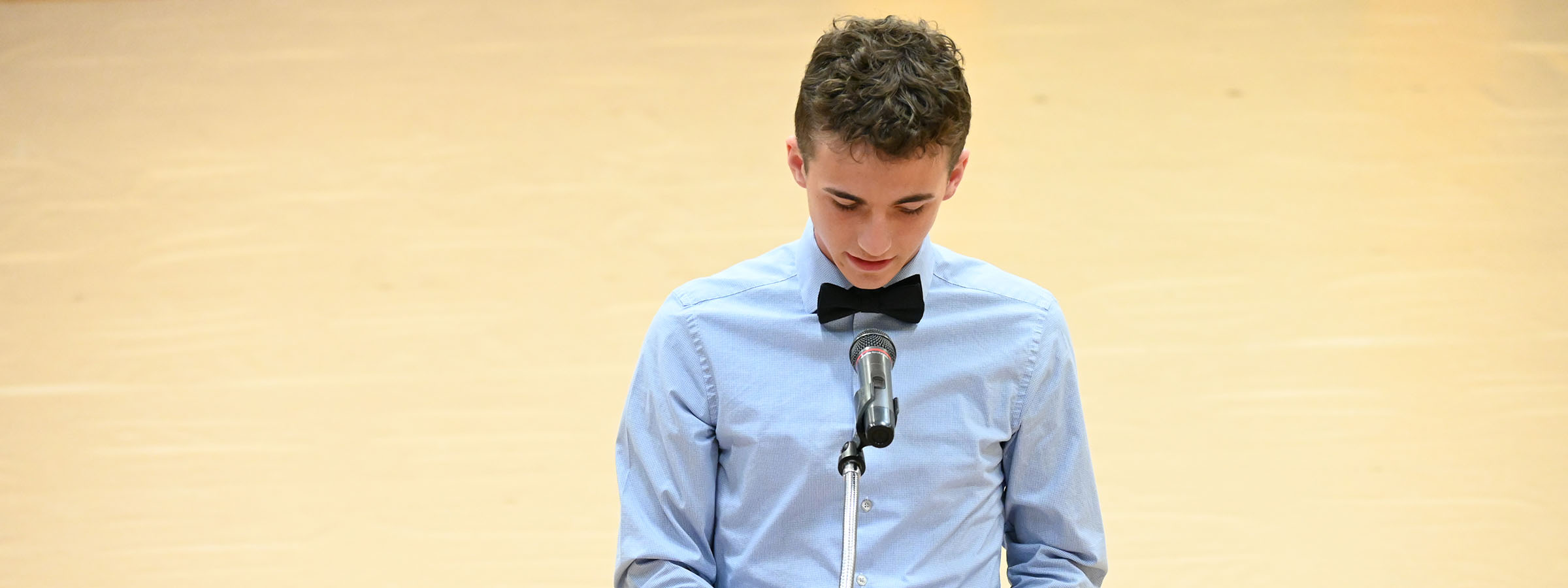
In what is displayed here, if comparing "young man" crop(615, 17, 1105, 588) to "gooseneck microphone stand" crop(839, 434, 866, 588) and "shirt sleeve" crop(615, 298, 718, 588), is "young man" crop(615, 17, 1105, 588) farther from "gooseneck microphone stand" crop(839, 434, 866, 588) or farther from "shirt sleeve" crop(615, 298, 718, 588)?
"gooseneck microphone stand" crop(839, 434, 866, 588)

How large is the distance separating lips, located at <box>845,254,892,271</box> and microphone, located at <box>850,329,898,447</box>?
0.59ft

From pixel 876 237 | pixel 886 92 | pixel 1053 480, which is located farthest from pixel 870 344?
pixel 1053 480

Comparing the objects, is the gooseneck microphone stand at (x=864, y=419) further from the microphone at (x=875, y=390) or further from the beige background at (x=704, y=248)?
the beige background at (x=704, y=248)

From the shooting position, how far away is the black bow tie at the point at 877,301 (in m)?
1.43

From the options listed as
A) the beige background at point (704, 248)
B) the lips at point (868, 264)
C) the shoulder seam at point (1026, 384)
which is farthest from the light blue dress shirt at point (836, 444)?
the beige background at point (704, 248)

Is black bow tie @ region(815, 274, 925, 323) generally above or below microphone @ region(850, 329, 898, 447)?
below

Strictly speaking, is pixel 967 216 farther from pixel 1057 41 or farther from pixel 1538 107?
pixel 1538 107

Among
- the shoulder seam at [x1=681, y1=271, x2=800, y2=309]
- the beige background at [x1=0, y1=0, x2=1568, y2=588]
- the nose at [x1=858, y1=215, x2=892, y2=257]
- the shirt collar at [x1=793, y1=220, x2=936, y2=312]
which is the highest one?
the nose at [x1=858, y1=215, x2=892, y2=257]

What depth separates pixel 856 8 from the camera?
2648mm

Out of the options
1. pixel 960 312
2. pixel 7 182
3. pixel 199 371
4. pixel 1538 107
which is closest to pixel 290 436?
pixel 199 371

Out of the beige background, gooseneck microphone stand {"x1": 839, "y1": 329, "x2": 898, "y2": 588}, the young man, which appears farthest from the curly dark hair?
the beige background

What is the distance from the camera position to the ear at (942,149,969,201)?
1.38 m

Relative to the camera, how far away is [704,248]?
263 cm

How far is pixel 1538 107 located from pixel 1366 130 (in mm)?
403
